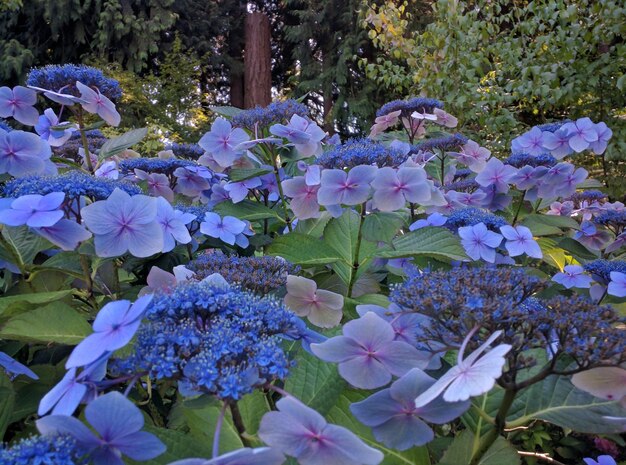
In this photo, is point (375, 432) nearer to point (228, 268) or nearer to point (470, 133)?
point (228, 268)

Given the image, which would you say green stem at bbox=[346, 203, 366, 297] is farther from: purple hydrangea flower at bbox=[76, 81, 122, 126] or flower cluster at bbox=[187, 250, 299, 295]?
purple hydrangea flower at bbox=[76, 81, 122, 126]

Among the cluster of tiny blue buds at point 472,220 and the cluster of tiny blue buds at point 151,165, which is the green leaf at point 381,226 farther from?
the cluster of tiny blue buds at point 151,165

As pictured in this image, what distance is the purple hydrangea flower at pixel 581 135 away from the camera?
5.68 ft

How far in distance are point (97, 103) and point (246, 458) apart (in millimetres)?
1042

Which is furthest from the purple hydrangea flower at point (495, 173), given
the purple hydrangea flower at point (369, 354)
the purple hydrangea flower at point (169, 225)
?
the purple hydrangea flower at point (369, 354)

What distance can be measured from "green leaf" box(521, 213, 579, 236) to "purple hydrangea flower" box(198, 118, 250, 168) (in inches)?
32.3

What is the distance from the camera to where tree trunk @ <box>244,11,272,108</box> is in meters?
10.9

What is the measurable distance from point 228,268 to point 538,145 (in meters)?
1.31

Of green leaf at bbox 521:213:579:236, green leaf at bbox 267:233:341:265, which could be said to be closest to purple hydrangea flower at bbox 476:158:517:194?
green leaf at bbox 521:213:579:236

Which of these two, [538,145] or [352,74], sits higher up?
[538,145]

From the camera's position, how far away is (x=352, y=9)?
1063 centimetres

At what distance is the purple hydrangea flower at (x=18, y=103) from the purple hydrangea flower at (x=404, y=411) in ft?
3.40

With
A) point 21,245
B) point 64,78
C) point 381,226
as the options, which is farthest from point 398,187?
point 64,78

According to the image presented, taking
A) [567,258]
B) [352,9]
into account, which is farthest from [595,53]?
[352,9]
